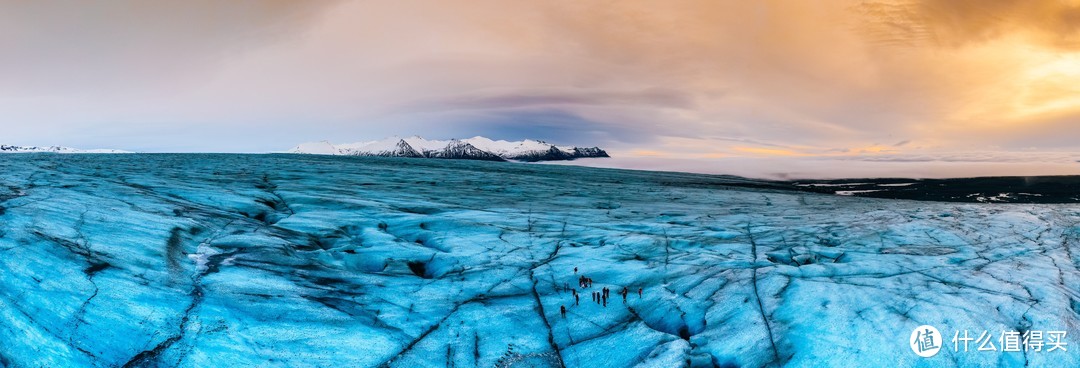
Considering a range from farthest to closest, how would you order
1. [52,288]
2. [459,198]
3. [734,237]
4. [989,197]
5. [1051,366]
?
[989,197] → [459,198] → [734,237] → [52,288] → [1051,366]

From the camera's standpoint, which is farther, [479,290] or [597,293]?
[479,290]

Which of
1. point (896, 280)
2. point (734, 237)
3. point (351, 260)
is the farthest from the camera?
point (734, 237)

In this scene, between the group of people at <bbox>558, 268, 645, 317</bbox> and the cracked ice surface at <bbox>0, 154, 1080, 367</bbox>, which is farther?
the group of people at <bbox>558, 268, 645, 317</bbox>

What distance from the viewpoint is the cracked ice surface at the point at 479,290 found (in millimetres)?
6578

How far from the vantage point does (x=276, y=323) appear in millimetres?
7219

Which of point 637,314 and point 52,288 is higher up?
point 52,288

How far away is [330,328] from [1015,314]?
11.1m

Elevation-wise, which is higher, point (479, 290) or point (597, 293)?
point (597, 293)

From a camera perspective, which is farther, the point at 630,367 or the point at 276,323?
the point at 276,323

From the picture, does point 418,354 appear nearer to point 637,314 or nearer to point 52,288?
point 637,314

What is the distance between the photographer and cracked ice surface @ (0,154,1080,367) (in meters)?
6.58

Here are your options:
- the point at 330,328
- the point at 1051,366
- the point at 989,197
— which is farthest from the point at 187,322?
the point at 989,197

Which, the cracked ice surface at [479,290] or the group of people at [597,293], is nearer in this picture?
the cracked ice surface at [479,290]

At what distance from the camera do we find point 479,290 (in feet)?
30.9
